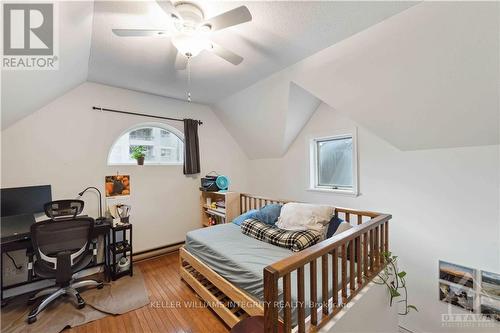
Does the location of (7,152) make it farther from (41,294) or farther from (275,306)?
(275,306)

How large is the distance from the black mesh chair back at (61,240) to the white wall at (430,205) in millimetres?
3076

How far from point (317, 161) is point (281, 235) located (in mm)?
1663

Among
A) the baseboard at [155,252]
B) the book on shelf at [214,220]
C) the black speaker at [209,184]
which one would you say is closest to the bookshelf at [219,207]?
the book on shelf at [214,220]

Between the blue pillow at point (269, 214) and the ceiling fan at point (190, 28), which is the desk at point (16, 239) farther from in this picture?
the ceiling fan at point (190, 28)

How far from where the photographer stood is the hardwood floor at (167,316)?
5.88ft

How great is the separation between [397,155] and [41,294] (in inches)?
164

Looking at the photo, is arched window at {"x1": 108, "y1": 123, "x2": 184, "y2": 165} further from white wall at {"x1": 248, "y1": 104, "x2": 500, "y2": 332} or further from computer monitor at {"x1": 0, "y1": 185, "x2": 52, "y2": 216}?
white wall at {"x1": 248, "y1": 104, "x2": 500, "y2": 332}

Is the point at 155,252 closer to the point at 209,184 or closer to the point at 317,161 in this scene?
the point at 209,184

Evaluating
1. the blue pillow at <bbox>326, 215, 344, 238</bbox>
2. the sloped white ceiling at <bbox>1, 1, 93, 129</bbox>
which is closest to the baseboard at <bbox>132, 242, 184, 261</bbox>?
the sloped white ceiling at <bbox>1, 1, 93, 129</bbox>

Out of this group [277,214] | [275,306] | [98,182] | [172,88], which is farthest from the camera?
[172,88]

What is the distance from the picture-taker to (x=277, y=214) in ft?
8.38

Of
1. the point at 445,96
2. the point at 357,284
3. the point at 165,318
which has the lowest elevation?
the point at 165,318

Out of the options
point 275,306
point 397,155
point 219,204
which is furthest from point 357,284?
point 219,204

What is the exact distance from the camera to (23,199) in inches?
90.7
